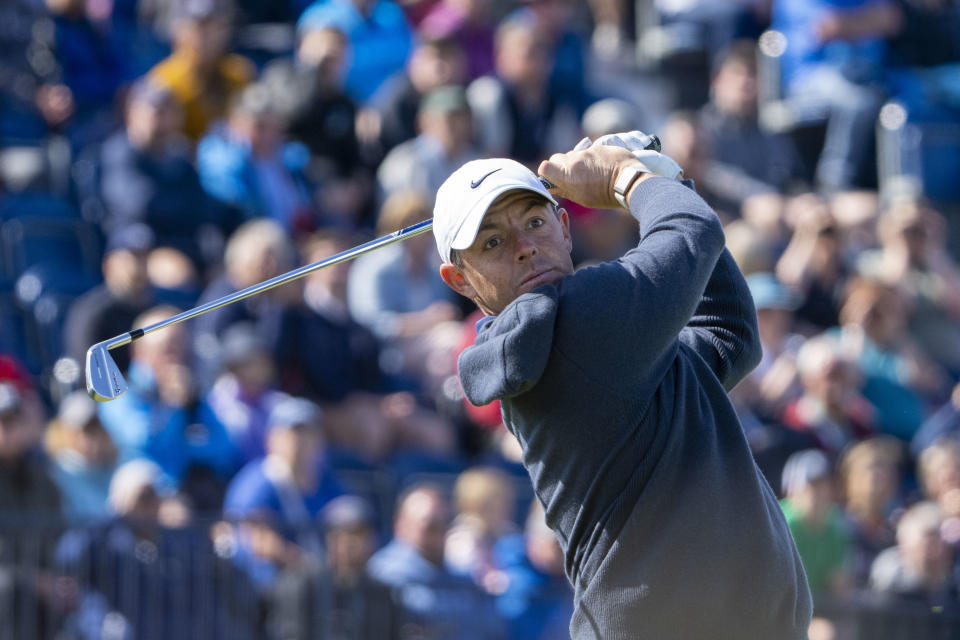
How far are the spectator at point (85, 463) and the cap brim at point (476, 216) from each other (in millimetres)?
4627

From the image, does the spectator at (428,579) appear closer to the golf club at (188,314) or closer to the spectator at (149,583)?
the spectator at (149,583)

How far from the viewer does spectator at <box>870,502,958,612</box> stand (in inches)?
297

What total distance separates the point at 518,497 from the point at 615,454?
17.7 ft

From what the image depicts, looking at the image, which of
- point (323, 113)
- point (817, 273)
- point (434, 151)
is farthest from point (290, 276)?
point (323, 113)

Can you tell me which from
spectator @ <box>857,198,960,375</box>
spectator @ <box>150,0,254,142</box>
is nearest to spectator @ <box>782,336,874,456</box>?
spectator @ <box>857,198,960,375</box>

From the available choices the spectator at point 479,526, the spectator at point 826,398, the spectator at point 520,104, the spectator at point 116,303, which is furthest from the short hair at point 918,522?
the spectator at point 116,303

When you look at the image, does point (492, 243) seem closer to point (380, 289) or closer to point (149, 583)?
point (149, 583)

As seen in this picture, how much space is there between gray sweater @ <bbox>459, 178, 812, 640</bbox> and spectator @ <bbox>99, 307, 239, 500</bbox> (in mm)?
4762

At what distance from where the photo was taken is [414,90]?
10.1 m

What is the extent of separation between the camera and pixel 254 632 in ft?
22.3

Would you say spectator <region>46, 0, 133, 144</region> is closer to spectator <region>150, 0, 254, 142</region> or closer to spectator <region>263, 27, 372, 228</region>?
spectator <region>150, 0, 254, 142</region>

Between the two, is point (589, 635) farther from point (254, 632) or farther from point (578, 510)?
point (254, 632)

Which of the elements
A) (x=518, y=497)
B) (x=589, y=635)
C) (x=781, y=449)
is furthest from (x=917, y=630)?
(x=589, y=635)

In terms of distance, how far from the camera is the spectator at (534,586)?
7.04 m
